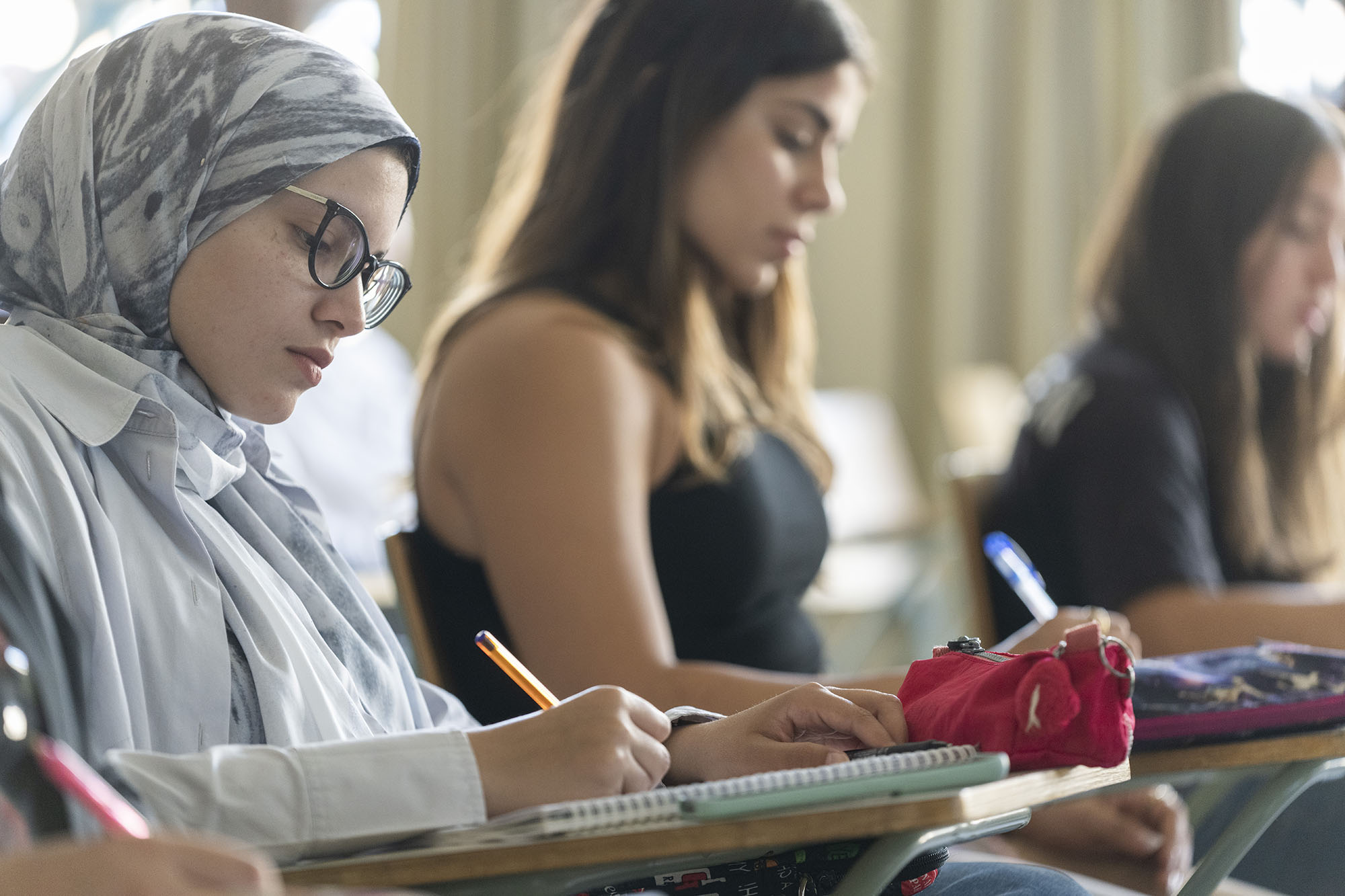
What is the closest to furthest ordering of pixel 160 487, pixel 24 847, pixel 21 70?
1. pixel 24 847
2. pixel 160 487
3. pixel 21 70

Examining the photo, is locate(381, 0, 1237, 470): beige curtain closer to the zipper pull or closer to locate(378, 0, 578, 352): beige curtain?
locate(378, 0, 578, 352): beige curtain

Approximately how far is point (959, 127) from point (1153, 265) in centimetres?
253

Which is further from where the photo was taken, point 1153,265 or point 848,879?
point 1153,265

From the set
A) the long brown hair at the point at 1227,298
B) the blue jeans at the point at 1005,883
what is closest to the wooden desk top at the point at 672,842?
the blue jeans at the point at 1005,883

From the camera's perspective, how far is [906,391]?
176 inches

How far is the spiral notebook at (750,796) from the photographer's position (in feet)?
2.04

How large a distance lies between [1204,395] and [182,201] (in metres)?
1.47

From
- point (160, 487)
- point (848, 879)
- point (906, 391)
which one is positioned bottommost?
point (906, 391)

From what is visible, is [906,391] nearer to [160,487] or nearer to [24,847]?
[160,487]

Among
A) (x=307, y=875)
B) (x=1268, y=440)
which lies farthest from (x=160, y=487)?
(x=1268, y=440)

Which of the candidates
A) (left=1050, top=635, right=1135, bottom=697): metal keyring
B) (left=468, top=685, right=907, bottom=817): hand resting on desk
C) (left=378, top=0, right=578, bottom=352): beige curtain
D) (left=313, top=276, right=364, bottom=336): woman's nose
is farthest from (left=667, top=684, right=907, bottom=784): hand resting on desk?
(left=378, top=0, right=578, bottom=352): beige curtain

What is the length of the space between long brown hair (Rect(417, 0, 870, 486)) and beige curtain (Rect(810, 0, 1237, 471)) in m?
2.88

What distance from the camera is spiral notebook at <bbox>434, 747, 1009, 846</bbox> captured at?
2.04 feet

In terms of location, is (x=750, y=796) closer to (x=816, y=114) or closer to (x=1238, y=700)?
(x=1238, y=700)
